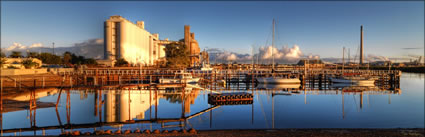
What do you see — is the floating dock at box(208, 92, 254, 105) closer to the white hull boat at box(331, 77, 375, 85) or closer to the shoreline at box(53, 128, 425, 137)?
the shoreline at box(53, 128, 425, 137)

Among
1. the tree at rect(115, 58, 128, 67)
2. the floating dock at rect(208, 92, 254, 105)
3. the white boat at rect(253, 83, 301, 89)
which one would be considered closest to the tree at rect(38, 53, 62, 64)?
the tree at rect(115, 58, 128, 67)

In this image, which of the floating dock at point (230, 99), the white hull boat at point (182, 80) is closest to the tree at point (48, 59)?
the white hull boat at point (182, 80)

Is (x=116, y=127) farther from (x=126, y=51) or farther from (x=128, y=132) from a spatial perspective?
(x=126, y=51)

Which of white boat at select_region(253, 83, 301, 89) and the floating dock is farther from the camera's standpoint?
white boat at select_region(253, 83, 301, 89)

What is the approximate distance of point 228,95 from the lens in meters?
36.3

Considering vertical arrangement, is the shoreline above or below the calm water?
above

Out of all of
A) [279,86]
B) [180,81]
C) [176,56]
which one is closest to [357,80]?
[279,86]

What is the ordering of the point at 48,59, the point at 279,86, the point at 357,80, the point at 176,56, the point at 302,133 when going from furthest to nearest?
the point at 176,56
the point at 48,59
the point at 357,80
the point at 279,86
the point at 302,133

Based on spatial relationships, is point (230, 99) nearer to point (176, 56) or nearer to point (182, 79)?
point (182, 79)

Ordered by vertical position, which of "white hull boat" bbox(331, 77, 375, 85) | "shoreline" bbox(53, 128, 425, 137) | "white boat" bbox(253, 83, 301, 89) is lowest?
"shoreline" bbox(53, 128, 425, 137)

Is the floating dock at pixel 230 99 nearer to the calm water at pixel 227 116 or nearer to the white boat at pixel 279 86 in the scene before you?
the calm water at pixel 227 116

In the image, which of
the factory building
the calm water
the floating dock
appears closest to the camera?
the calm water

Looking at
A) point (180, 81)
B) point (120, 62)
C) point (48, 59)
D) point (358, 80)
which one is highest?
point (48, 59)

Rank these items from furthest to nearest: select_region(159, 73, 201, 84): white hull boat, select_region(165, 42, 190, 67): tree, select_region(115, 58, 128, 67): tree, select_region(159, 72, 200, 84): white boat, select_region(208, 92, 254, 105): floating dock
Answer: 1. select_region(165, 42, 190, 67): tree
2. select_region(115, 58, 128, 67): tree
3. select_region(159, 72, 200, 84): white boat
4. select_region(159, 73, 201, 84): white hull boat
5. select_region(208, 92, 254, 105): floating dock
